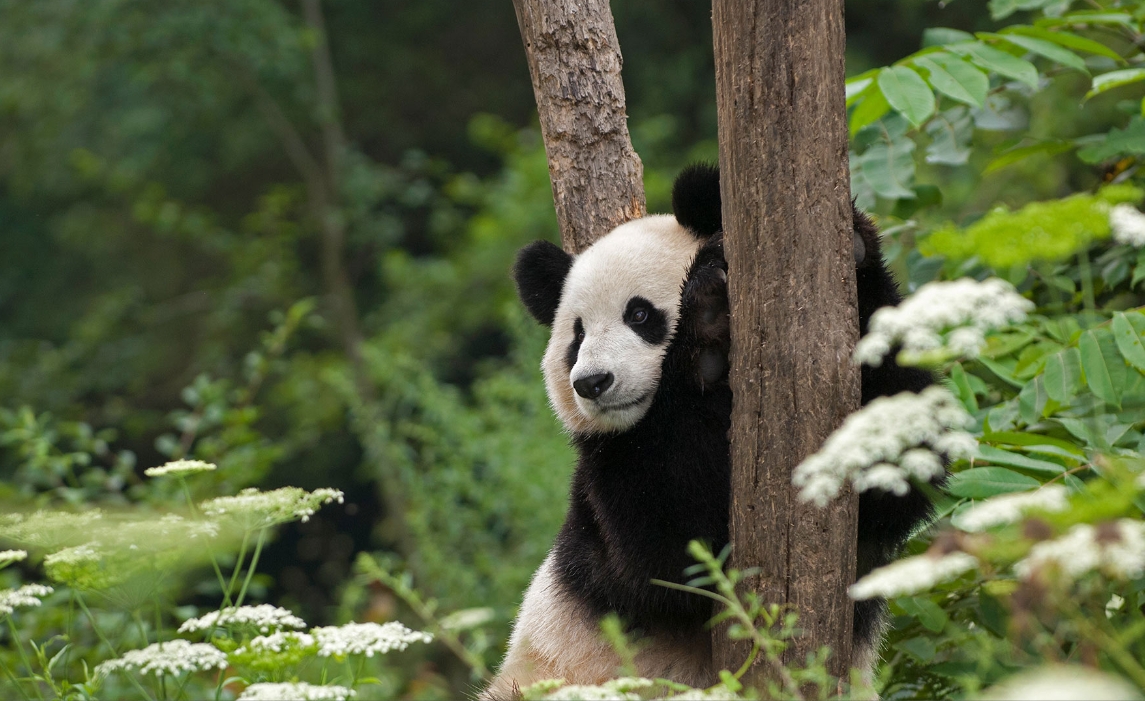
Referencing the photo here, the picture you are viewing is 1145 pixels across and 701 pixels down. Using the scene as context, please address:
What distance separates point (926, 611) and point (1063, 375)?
604 mm

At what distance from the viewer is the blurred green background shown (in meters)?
7.86

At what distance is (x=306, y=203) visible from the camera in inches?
382

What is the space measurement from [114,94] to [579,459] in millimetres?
7601

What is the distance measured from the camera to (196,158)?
9.46 meters

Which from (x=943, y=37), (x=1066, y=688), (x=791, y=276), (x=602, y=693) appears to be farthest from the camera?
(x=943, y=37)

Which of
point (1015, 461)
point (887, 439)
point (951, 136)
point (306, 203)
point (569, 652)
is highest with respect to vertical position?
point (887, 439)

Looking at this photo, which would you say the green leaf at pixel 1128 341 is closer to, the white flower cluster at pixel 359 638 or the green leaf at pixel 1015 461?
the green leaf at pixel 1015 461

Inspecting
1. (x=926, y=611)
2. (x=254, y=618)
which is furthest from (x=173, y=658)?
(x=926, y=611)

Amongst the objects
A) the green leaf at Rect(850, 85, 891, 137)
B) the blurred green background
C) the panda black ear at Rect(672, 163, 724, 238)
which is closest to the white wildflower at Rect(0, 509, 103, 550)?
the panda black ear at Rect(672, 163, 724, 238)

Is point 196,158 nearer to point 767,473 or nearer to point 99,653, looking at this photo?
point 99,653

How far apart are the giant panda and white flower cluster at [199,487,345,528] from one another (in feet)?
2.04

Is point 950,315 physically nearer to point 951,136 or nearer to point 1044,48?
point 1044,48

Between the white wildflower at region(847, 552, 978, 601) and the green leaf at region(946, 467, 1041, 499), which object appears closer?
the white wildflower at region(847, 552, 978, 601)

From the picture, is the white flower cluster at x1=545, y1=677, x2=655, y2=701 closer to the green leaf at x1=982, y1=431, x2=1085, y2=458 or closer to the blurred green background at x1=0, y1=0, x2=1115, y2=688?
the green leaf at x1=982, y1=431, x2=1085, y2=458
